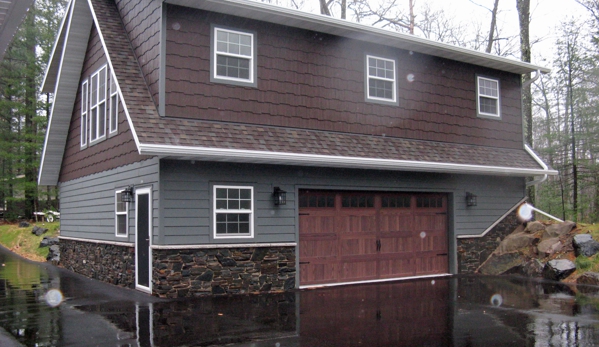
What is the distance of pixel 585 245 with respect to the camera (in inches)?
524

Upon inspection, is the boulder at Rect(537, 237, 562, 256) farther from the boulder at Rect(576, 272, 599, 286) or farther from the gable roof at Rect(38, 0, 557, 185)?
the gable roof at Rect(38, 0, 557, 185)

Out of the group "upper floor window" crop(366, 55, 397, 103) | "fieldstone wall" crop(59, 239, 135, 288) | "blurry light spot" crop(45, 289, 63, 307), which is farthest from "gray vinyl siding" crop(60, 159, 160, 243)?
"upper floor window" crop(366, 55, 397, 103)

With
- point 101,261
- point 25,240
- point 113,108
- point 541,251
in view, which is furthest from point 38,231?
point 541,251

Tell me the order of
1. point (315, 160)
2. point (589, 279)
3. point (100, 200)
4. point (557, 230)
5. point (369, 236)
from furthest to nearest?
point (557, 230) < point (100, 200) < point (369, 236) < point (589, 279) < point (315, 160)

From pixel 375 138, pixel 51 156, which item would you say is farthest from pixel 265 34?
pixel 51 156

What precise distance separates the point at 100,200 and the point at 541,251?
428 inches

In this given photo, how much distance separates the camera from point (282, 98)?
11859 millimetres

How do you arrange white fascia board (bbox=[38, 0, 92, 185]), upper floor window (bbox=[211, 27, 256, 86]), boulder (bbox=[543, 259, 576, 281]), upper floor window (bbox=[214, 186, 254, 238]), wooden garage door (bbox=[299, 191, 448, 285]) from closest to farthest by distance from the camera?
upper floor window (bbox=[214, 186, 254, 238]), upper floor window (bbox=[211, 27, 256, 86]), wooden garage door (bbox=[299, 191, 448, 285]), boulder (bbox=[543, 259, 576, 281]), white fascia board (bbox=[38, 0, 92, 185])

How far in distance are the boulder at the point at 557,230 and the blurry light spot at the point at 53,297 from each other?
11.4 meters

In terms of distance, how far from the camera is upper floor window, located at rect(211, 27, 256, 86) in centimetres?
1112

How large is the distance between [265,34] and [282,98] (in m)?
1.36

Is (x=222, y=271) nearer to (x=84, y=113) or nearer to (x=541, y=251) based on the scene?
(x=84, y=113)

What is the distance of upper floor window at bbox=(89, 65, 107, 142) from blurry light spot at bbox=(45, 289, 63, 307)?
12.0ft

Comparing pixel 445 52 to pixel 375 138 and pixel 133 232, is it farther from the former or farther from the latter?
pixel 133 232
